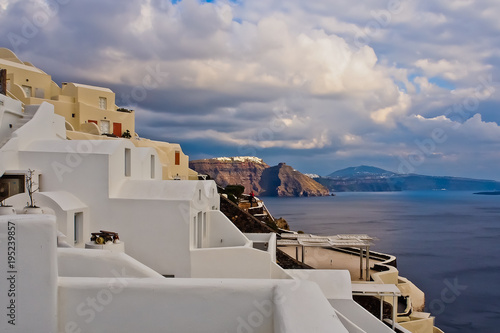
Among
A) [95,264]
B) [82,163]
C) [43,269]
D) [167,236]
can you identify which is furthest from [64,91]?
[43,269]

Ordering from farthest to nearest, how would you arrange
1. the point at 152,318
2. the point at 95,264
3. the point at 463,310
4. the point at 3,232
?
the point at 463,310 < the point at 95,264 < the point at 152,318 < the point at 3,232

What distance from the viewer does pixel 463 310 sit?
33688mm

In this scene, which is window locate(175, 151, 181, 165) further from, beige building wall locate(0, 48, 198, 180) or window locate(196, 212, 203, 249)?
window locate(196, 212, 203, 249)

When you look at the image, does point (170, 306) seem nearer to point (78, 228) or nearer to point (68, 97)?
point (78, 228)

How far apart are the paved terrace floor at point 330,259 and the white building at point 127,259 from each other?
9652mm

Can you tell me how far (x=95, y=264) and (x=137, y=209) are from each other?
6.68 metres

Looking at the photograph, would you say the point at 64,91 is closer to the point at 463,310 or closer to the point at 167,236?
the point at 167,236

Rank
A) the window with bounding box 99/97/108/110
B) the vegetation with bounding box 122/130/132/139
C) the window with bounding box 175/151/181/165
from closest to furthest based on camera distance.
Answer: the vegetation with bounding box 122/130/132/139 < the window with bounding box 99/97/108/110 < the window with bounding box 175/151/181/165

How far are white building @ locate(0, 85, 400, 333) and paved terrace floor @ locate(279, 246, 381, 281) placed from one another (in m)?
9.65

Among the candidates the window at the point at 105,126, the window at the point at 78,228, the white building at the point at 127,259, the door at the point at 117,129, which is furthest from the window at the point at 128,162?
the door at the point at 117,129

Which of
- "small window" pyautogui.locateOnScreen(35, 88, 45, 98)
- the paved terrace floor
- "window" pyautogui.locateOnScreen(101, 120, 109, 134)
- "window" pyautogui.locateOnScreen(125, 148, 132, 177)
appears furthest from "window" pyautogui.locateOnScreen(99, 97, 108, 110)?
"window" pyautogui.locateOnScreen(125, 148, 132, 177)

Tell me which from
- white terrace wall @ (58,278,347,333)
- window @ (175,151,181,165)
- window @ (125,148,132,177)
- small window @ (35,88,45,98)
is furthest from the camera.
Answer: window @ (175,151,181,165)

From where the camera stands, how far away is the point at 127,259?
775 cm

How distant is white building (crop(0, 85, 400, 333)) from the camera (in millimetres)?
5336
